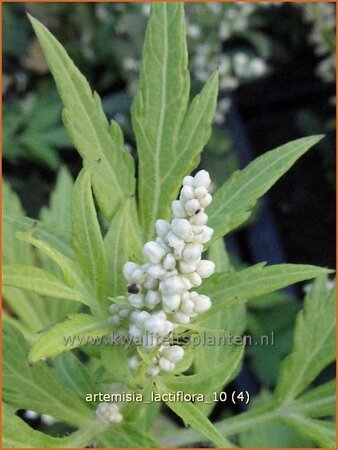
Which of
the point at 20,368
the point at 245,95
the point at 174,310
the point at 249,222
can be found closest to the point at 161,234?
the point at 174,310

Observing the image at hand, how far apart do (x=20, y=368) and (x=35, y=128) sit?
99 centimetres

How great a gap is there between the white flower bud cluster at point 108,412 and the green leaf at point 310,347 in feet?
1.04

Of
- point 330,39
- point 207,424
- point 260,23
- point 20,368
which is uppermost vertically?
point 260,23

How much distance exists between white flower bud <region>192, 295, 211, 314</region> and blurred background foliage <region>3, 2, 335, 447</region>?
100cm

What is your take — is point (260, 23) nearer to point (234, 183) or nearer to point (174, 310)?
point (234, 183)

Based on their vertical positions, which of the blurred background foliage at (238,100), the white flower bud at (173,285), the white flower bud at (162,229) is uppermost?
the blurred background foliage at (238,100)

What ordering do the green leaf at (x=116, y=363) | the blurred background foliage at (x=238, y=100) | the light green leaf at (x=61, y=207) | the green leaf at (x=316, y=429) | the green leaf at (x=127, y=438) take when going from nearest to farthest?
the green leaf at (x=116, y=363), the green leaf at (x=127, y=438), the green leaf at (x=316, y=429), the light green leaf at (x=61, y=207), the blurred background foliage at (x=238, y=100)

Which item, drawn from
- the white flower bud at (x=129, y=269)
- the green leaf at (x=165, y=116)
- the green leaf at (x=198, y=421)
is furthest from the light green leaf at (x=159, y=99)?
the green leaf at (x=198, y=421)

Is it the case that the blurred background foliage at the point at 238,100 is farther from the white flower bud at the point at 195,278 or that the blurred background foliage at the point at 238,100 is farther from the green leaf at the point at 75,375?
the white flower bud at the point at 195,278

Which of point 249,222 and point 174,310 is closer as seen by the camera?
point 174,310

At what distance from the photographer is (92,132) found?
0.80m

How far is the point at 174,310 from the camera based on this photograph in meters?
0.70

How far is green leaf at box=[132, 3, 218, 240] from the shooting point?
80 centimetres

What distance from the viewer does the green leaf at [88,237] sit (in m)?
0.72
